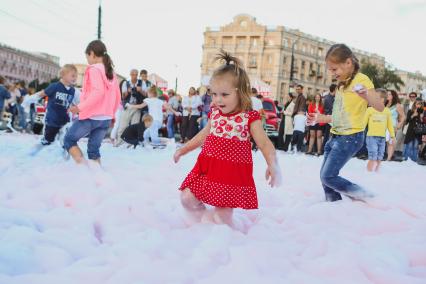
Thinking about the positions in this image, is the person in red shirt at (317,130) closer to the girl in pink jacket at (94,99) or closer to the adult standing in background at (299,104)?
the adult standing in background at (299,104)

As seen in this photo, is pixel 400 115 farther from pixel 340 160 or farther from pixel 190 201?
pixel 190 201

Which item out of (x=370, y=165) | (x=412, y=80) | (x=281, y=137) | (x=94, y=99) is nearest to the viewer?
(x=94, y=99)

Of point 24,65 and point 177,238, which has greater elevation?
point 24,65

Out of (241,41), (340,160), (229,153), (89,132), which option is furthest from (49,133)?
(241,41)

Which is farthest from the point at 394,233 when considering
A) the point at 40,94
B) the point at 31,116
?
the point at 31,116

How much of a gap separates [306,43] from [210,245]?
8565cm

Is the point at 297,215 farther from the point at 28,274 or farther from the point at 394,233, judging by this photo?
the point at 28,274

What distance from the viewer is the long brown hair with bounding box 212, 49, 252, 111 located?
3.04 meters

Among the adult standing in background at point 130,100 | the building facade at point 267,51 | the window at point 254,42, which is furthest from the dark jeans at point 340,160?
the window at point 254,42

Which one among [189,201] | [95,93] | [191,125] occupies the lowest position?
[189,201]

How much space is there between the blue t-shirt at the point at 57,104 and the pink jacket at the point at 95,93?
1.10 meters

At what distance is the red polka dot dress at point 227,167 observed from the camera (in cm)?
301

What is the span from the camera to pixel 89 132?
206 inches

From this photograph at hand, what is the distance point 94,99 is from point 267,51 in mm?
75105
